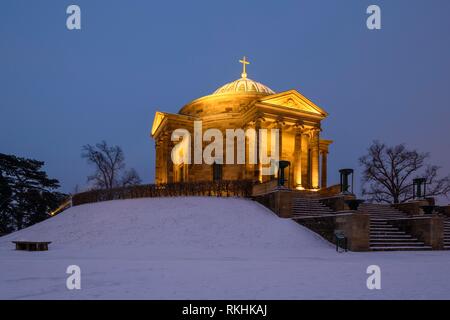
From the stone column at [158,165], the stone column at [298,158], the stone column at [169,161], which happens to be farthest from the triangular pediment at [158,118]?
the stone column at [298,158]

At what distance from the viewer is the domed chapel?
3303cm

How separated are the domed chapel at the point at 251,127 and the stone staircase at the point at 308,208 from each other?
330 inches

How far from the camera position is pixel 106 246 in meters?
16.9

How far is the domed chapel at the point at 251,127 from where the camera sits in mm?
33031

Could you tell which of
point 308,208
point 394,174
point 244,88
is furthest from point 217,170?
point 394,174

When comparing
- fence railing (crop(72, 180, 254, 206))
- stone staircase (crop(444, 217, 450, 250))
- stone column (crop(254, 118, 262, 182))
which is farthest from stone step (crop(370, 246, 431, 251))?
stone column (crop(254, 118, 262, 182))

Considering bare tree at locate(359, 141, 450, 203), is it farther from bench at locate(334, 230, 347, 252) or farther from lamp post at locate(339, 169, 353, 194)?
bench at locate(334, 230, 347, 252)

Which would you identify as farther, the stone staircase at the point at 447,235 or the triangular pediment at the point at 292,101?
the triangular pediment at the point at 292,101

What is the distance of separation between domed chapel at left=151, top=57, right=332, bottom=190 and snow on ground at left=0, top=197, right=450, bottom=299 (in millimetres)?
12822

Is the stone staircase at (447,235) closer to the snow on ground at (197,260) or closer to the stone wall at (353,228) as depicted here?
the stone wall at (353,228)

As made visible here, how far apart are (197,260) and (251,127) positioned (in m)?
23.2

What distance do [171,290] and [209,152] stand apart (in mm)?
31387

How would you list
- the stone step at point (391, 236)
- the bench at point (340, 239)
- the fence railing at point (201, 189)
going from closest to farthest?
1. the bench at point (340, 239)
2. the stone step at point (391, 236)
3. the fence railing at point (201, 189)
